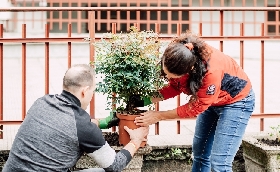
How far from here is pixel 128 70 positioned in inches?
154

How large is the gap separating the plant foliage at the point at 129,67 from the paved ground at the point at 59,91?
984mm

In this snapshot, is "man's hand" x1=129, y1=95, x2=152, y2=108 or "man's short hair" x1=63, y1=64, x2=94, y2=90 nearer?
"man's short hair" x1=63, y1=64, x2=94, y2=90

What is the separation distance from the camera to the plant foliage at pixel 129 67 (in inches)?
153

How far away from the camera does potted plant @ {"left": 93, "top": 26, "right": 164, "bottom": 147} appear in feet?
12.8

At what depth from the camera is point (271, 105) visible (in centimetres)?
771

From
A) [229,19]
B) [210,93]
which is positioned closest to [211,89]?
[210,93]

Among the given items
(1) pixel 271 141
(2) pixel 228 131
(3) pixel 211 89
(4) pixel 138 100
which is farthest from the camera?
(1) pixel 271 141

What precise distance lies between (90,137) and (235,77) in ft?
4.28

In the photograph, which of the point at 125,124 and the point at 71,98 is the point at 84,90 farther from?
the point at 125,124

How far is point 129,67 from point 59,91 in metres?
4.62

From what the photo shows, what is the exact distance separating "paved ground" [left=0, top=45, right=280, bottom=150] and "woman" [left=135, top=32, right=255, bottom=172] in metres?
0.96

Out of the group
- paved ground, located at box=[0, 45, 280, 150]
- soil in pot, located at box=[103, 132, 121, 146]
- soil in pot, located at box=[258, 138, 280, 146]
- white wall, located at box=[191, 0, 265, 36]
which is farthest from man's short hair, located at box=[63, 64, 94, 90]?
white wall, located at box=[191, 0, 265, 36]

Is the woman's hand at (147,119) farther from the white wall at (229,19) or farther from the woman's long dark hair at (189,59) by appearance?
the white wall at (229,19)

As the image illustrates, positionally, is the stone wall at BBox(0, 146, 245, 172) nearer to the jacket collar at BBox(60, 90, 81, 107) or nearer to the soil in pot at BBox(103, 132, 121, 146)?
the soil in pot at BBox(103, 132, 121, 146)
